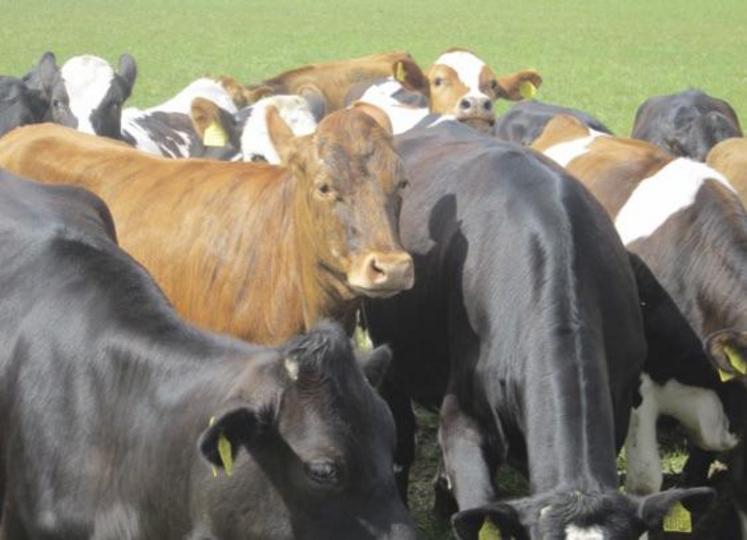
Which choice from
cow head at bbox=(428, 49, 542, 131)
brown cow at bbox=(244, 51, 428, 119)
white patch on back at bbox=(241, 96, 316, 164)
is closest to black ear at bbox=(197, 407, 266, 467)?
white patch on back at bbox=(241, 96, 316, 164)

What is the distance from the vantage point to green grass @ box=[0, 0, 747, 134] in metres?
24.9

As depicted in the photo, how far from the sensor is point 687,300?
654cm

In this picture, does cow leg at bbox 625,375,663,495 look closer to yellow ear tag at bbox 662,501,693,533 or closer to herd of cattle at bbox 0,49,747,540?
herd of cattle at bbox 0,49,747,540

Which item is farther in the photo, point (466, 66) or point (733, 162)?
point (466, 66)

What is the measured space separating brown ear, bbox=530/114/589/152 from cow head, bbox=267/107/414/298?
2.82 metres

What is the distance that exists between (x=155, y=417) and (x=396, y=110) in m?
5.29

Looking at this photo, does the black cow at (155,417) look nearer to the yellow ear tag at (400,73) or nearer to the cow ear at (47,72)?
the cow ear at (47,72)

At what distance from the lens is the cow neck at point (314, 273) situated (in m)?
6.04

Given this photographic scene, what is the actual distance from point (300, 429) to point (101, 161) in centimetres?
→ 376

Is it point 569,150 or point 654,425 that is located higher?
point 569,150

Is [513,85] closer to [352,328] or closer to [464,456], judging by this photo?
[352,328]

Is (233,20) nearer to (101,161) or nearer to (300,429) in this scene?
(101,161)

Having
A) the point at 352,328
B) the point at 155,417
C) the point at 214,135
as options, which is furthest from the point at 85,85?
the point at 155,417

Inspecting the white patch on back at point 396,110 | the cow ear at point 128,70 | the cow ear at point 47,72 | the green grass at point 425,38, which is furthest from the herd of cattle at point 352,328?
the green grass at point 425,38
